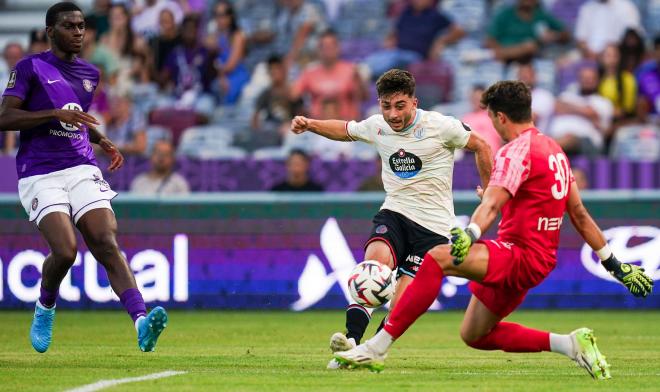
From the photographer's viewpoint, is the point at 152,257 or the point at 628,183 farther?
the point at 628,183

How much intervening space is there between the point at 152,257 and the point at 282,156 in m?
3.38

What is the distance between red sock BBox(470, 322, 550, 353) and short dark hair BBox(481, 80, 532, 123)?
140 centimetres

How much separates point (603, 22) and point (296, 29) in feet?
16.5

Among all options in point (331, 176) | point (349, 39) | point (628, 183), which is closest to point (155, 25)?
point (349, 39)

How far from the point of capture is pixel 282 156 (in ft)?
58.3

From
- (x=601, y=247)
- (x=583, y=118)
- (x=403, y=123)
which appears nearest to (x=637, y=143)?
(x=583, y=118)

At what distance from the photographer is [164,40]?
2031 cm

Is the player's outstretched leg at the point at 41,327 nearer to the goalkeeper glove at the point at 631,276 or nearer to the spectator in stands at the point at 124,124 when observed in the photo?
the goalkeeper glove at the point at 631,276

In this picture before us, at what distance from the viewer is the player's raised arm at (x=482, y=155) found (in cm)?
951

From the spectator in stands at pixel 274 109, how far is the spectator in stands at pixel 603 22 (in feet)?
15.5

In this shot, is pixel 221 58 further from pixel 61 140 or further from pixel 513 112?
pixel 513 112

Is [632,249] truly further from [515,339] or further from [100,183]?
[100,183]

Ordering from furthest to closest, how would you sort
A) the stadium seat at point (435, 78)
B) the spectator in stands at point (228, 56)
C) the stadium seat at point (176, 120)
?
1. the spectator in stands at point (228, 56)
2. the stadium seat at point (176, 120)
3. the stadium seat at point (435, 78)

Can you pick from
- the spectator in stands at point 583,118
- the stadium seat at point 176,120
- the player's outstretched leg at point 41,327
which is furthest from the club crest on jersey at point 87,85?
the stadium seat at point 176,120
